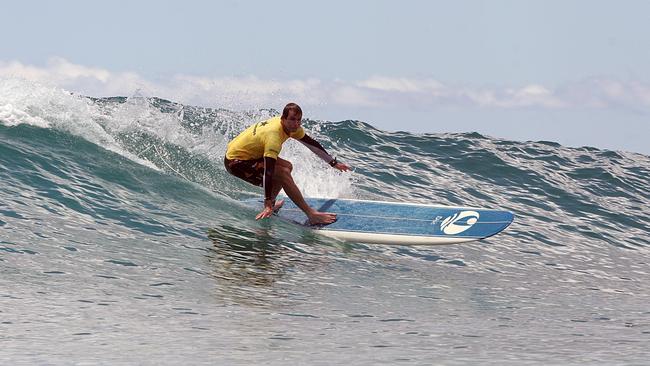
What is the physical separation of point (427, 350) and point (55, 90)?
10619mm

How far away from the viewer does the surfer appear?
1044 centimetres

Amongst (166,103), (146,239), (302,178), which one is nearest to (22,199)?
(146,239)

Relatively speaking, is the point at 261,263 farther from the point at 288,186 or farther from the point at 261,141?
the point at 261,141

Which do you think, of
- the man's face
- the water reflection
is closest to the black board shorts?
the water reflection

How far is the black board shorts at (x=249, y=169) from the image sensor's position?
11.2m

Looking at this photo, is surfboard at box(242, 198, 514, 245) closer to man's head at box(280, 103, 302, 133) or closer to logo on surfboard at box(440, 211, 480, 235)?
logo on surfboard at box(440, 211, 480, 235)

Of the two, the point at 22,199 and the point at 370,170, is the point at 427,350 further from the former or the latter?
the point at 370,170

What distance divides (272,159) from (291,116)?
1.88 feet

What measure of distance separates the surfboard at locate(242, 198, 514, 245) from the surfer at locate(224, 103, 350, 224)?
211 millimetres

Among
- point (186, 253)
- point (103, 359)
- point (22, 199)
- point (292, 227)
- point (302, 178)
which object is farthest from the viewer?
point (302, 178)

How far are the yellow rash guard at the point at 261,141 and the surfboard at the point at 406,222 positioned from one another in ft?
3.72

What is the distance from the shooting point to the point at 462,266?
1110 cm

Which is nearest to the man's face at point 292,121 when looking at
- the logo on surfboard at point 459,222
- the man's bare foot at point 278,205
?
the man's bare foot at point 278,205

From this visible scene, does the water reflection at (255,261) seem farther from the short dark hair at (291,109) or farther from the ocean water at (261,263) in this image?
the short dark hair at (291,109)
